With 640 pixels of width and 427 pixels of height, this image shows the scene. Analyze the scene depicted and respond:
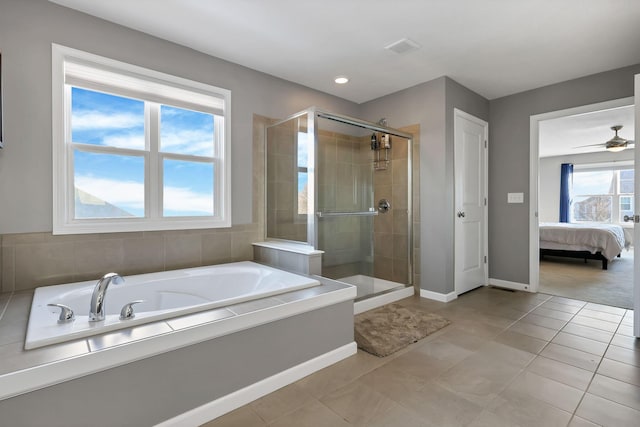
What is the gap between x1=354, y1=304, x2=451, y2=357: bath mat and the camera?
2266 mm

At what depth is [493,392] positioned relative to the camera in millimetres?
1713

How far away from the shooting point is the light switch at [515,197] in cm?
376

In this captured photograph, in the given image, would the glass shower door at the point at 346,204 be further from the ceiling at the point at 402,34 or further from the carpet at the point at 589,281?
the carpet at the point at 589,281

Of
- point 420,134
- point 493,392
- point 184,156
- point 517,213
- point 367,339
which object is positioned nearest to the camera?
point 493,392

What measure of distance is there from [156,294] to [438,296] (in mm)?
2702

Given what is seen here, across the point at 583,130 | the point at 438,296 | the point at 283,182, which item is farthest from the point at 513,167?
the point at 583,130

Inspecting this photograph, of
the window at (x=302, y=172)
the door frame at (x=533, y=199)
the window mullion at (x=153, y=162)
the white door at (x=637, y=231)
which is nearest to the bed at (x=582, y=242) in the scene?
the door frame at (x=533, y=199)

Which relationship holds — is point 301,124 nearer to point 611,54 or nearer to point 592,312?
point 611,54

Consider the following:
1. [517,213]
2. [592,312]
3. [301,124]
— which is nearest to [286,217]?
[301,124]

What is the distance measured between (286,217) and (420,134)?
5.87 ft

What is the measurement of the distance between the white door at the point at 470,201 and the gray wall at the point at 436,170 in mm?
130

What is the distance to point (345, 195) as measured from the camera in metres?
3.22

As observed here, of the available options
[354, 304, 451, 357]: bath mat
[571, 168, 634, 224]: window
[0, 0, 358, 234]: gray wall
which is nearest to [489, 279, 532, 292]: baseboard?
[354, 304, 451, 357]: bath mat

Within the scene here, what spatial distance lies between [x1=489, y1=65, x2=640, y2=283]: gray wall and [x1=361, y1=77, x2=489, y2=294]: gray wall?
622mm
